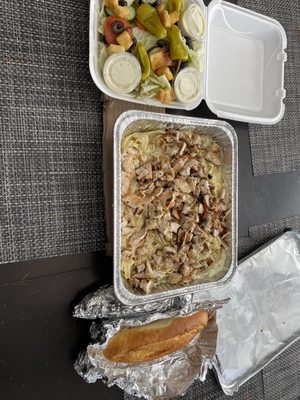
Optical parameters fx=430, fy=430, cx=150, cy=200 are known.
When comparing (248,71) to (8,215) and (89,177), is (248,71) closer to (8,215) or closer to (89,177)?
(89,177)

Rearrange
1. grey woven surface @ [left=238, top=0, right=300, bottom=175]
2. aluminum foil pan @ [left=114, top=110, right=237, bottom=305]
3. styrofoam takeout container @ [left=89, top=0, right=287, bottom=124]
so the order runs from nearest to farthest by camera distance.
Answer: aluminum foil pan @ [left=114, top=110, right=237, bottom=305] → styrofoam takeout container @ [left=89, top=0, right=287, bottom=124] → grey woven surface @ [left=238, top=0, right=300, bottom=175]

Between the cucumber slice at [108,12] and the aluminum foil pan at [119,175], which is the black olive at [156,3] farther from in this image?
the aluminum foil pan at [119,175]

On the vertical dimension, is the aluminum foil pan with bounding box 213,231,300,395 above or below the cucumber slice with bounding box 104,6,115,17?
below

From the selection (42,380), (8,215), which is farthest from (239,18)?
(42,380)

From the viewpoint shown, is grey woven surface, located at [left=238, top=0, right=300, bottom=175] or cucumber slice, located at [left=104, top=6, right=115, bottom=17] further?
grey woven surface, located at [left=238, top=0, right=300, bottom=175]

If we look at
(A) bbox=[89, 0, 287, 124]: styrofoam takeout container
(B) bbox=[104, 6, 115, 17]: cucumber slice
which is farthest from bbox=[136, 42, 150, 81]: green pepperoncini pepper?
(A) bbox=[89, 0, 287, 124]: styrofoam takeout container

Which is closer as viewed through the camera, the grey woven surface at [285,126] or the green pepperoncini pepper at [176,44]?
the green pepperoncini pepper at [176,44]

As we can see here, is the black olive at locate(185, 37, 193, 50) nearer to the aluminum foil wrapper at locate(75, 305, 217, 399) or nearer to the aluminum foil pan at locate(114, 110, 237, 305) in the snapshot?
the aluminum foil pan at locate(114, 110, 237, 305)

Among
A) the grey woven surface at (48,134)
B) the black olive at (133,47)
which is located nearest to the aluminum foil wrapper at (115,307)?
the grey woven surface at (48,134)
